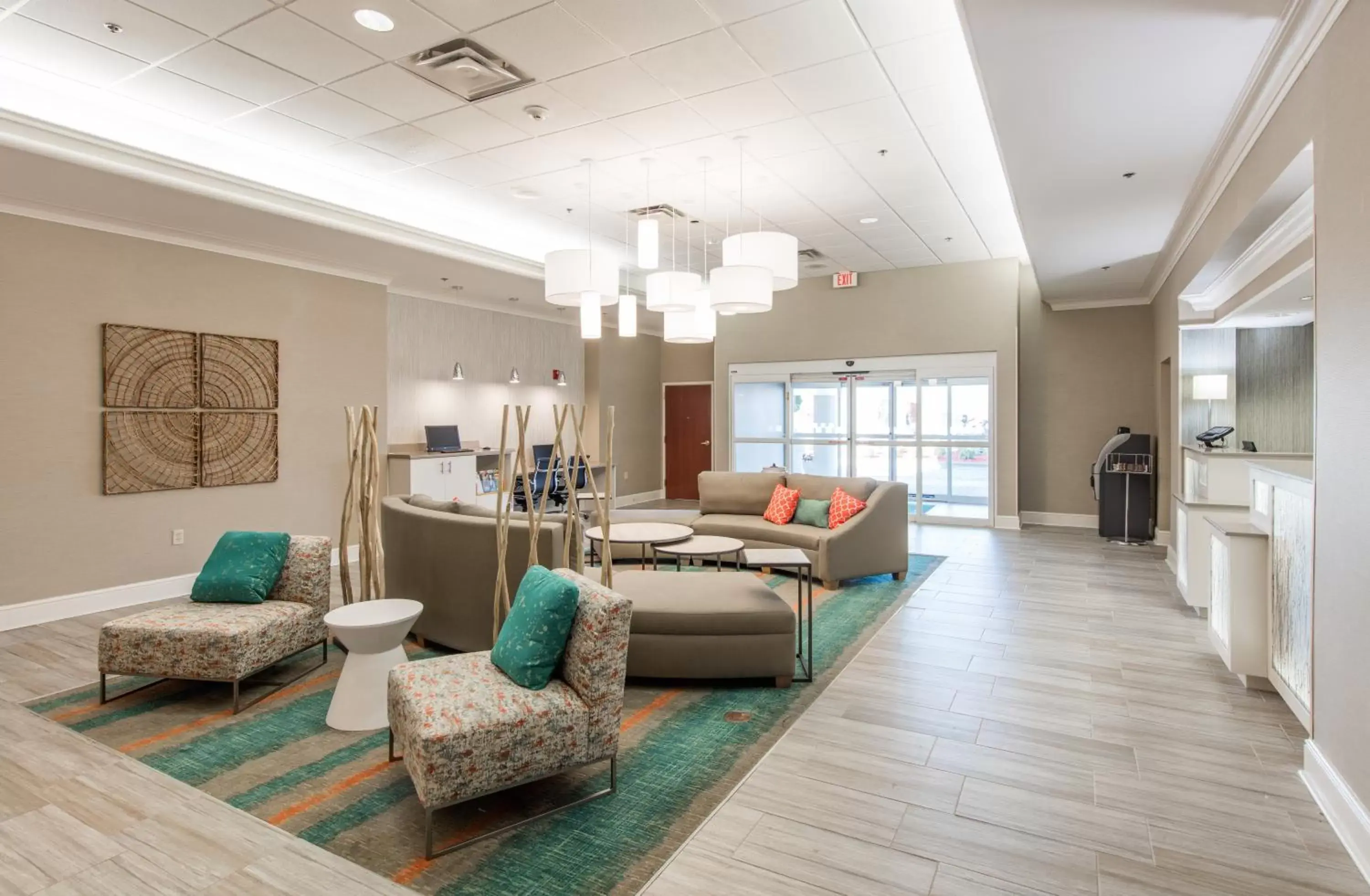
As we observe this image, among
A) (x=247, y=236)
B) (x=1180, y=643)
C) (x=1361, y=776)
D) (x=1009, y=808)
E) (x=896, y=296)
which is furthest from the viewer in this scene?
(x=896, y=296)

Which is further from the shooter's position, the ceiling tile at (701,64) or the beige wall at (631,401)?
the beige wall at (631,401)

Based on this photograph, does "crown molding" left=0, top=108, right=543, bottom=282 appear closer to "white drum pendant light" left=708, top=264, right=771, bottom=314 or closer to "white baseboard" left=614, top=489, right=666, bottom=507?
"white drum pendant light" left=708, top=264, right=771, bottom=314

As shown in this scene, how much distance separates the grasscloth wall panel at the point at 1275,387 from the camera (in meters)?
6.57

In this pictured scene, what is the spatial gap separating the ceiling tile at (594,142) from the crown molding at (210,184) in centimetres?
191

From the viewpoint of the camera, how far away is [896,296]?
908cm

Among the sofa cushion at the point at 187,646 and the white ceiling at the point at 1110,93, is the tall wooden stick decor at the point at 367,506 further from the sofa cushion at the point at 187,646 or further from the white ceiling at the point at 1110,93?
the white ceiling at the point at 1110,93

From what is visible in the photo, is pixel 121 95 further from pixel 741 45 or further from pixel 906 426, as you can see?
pixel 906 426

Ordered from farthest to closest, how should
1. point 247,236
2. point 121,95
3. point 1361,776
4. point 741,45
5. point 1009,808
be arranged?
point 247,236
point 121,95
point 741,45
point 1009,808
point 1361,776

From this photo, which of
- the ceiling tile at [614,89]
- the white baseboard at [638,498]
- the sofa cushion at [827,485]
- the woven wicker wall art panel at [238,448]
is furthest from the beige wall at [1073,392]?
the woven wicker wall art panel at [238,448]

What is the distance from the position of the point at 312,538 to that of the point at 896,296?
7.23m

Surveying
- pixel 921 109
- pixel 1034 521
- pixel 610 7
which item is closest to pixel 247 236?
pixel 610 7

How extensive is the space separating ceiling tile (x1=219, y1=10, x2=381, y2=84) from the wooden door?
847cm

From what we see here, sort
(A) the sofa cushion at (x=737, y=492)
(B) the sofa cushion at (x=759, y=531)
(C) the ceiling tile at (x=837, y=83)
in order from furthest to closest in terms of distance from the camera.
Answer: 1. (A) the sofa cushion at (x=737, y=492)
2. (B) the sofa cushion at (x=759, y=531)
3. (C) the ceiling tile at (x=837, y=83)

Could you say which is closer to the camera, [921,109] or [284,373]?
[921,109]
